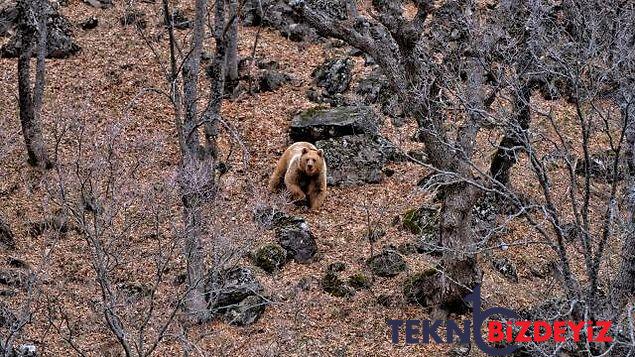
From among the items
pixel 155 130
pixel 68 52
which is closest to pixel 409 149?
pixel 155 130

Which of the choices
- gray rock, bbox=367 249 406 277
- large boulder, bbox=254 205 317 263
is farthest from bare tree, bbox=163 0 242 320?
gray rock, bbox=367 249 406 277

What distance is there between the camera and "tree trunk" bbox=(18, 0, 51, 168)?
630 inches

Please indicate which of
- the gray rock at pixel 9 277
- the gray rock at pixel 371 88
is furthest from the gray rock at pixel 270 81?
the gray rock at pixel 9 277

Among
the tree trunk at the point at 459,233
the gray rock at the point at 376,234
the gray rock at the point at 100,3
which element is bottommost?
the gray rock at the point at 376,234

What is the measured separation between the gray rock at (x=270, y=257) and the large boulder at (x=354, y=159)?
106 inches

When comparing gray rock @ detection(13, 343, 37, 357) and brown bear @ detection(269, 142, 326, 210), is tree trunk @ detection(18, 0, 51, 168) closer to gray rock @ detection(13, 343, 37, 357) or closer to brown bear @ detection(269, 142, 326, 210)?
brown bear @ detection(269, 142, 326, 210)

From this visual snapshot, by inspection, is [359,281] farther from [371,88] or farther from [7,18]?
[7,18]

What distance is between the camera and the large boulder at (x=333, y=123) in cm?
1720

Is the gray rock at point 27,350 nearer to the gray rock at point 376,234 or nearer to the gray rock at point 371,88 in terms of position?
the gray rock at point 376,234

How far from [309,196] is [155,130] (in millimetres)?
4702

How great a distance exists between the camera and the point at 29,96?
640 inches

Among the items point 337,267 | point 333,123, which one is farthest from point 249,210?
point 333,123

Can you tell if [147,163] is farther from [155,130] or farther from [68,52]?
[68,52]

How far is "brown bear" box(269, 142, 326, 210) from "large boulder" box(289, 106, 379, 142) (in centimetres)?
152
